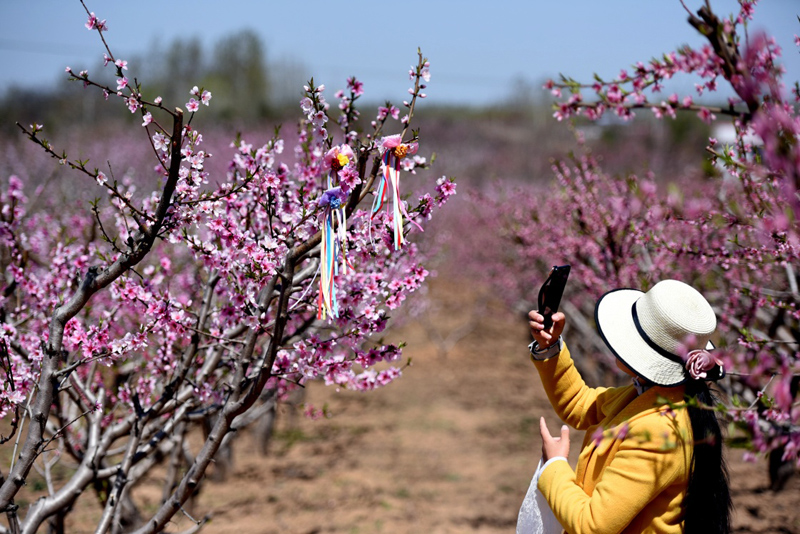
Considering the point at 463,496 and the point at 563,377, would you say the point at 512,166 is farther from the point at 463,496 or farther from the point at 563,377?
the point at 563,377

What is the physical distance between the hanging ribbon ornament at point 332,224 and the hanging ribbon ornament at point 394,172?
122mm

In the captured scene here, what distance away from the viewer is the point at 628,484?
1802 mm

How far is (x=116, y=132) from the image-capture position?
20281 millimetres

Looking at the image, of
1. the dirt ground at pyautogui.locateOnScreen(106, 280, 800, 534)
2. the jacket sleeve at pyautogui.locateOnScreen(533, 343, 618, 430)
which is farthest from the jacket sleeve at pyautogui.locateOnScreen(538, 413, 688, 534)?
the dirt ground at pyautogui.locateOnScreen(106, 280, 800, 534)

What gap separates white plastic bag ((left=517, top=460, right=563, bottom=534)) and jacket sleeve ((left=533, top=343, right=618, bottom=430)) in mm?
313

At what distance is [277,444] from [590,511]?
662 centimetres

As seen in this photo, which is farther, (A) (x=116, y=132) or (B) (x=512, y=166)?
(B) (x=512, y=166)

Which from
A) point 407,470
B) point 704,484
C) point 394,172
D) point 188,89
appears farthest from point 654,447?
point 188,89

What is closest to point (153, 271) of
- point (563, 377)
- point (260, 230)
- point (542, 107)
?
point (260, 230)

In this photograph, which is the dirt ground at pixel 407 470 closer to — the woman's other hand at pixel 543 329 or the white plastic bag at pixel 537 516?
the white plastic bag at pixel 537 516

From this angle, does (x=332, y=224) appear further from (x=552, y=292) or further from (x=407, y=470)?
(x=407, y=470)

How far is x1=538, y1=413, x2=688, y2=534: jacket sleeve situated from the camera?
180 centimetres

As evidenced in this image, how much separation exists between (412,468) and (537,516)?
4.81 meters

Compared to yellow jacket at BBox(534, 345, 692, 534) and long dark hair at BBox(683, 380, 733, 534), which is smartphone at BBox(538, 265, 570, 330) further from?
long dark hair at BBox(683, 380, 733, 534)
